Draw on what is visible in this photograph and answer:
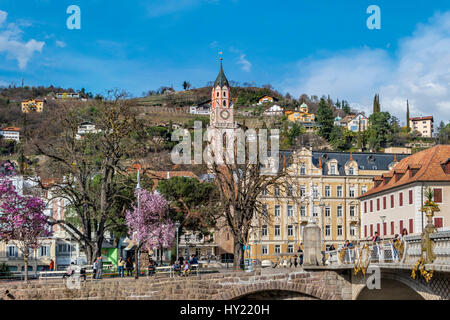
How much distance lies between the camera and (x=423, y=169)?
198 ft

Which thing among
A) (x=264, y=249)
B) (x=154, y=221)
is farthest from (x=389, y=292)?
(x=264, y=249)

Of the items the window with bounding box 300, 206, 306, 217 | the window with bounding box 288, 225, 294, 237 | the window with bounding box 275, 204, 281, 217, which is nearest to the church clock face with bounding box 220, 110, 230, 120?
the window with bounding box 275, 204, 281, 217

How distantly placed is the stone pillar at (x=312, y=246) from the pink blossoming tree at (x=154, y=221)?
19.7 meters

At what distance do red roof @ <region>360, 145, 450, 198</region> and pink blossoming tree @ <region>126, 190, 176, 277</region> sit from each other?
22.5 metres

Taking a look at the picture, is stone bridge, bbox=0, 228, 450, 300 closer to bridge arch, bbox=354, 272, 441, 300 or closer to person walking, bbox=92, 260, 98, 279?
bridge arch, bbox=354, 272, 441, 300

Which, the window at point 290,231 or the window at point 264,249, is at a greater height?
the window at point 290,231

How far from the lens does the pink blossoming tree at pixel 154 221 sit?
5619 cm

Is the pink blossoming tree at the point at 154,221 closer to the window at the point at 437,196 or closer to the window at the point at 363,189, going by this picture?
the window at the point at 437,196

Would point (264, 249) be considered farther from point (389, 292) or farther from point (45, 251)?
point (389, 292)

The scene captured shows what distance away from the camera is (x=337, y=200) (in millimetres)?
84562

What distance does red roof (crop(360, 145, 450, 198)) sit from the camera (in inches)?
2325

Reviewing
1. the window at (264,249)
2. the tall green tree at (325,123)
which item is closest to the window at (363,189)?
the window at (264,249)

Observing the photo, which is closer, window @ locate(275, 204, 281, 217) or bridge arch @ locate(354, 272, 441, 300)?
bridge arch @ locate(354, 272, 441, 300)

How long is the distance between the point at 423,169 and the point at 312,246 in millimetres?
25832
